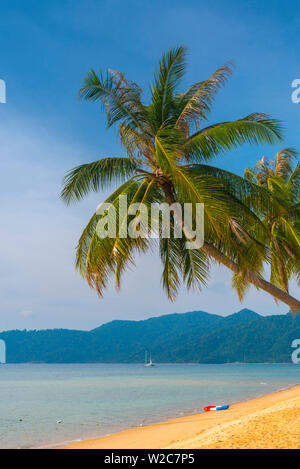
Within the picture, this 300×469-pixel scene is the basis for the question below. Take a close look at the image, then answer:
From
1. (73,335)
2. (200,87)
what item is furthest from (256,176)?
(73,335)

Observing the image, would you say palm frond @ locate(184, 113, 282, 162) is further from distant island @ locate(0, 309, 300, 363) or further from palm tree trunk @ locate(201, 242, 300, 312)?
distant island @ locate(0, 309, 300, 363)

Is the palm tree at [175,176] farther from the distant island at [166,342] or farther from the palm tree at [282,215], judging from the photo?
the distant island at [166,342]

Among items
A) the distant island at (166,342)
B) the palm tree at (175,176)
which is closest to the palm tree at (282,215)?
the palm tree at (175,176)

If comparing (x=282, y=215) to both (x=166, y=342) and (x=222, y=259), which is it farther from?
(x=166, y=342)

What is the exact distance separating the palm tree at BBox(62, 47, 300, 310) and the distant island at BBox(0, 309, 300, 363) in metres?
123

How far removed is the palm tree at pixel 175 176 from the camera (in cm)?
855

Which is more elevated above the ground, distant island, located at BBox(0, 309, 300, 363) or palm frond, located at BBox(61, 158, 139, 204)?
palm frond, located at BBox(61, 158, 139, 204)

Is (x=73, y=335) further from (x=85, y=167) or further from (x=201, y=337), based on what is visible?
(x=85, y=167)

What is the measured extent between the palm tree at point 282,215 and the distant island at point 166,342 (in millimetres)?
117155

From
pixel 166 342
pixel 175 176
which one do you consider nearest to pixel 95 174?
pixel 175 176

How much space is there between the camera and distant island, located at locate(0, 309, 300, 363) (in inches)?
5310

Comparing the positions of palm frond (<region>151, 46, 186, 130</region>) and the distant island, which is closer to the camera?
palm frond (<region>151, 46, 186, 130</region>)

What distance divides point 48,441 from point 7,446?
3.97ft

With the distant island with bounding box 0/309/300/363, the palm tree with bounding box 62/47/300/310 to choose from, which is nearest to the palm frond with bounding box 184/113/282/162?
the palm tree with bounding box 62/47/300/310
